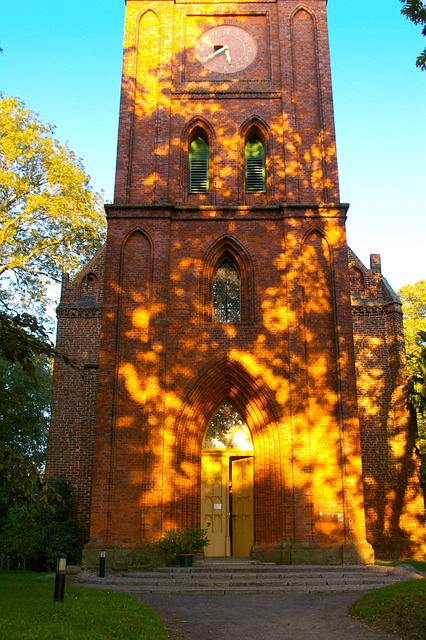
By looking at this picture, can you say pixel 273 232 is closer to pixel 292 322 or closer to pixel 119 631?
pixel 292 322

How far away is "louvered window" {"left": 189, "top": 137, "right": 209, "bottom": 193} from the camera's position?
19.0m

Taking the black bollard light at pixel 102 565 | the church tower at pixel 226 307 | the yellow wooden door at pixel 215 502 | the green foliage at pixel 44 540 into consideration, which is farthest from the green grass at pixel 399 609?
the green foliage at pixel 44 540

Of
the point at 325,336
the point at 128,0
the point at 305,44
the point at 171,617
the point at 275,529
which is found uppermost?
the point at 128,0

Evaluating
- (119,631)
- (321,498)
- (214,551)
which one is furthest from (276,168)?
(119,631)

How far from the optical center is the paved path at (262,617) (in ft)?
28.4

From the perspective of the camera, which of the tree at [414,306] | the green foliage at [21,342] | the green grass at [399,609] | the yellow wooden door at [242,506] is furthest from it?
the tree at [414,306]

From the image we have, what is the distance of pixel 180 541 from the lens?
49.0ft

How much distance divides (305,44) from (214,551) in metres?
15.0

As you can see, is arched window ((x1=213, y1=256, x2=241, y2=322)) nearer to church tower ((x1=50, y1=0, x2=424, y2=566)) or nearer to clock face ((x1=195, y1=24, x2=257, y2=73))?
church tower ((x1=50, y1=0, x2=424, y2=566))

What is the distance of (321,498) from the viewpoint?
1567cm

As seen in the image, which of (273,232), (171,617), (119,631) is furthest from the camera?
(273,232)

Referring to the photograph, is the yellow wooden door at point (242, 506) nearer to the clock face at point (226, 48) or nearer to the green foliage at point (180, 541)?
the green foliage at point (180, 541)

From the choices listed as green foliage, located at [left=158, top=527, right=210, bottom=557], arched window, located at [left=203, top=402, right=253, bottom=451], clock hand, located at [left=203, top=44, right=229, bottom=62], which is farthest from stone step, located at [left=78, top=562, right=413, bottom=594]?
clock hand, located at [left=203, top=44, right=229, bottom=62]

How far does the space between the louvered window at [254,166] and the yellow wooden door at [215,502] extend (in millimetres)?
7656
